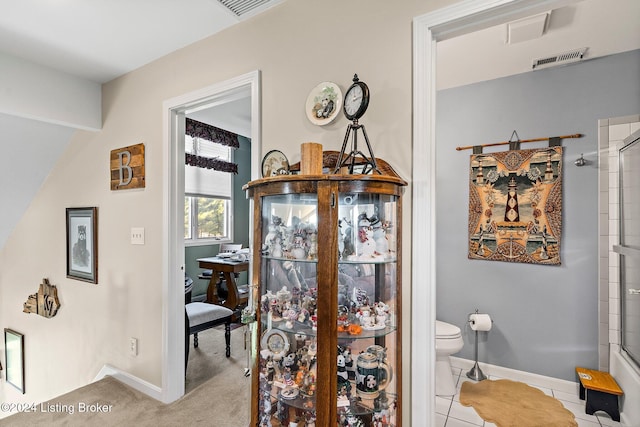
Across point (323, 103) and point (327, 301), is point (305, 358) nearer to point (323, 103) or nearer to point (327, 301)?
point (327, 301)

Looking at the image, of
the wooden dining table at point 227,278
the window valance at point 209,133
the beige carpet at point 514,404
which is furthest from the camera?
the wooden dining table at point 227,278

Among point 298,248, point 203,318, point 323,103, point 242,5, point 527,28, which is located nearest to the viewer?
point 298,248

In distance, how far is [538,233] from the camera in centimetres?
258

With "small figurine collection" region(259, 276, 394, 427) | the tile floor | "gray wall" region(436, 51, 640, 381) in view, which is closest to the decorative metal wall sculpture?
"gray wall" region(436, 51, 640, 381)

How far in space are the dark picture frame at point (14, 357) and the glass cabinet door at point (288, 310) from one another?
3.74 m

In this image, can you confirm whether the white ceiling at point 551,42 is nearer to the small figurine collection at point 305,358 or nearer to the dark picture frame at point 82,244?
the small figurine collection at point 305,358

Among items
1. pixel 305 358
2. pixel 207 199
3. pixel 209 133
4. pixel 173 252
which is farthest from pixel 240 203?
pixel 305 358

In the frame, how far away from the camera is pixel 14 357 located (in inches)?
141

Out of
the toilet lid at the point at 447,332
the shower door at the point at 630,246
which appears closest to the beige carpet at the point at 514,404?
the toilet lid at the point at 447,332

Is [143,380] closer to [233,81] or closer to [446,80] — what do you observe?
[233,81]

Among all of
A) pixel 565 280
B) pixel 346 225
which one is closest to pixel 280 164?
pixel 346 225

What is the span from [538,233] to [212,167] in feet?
12.9

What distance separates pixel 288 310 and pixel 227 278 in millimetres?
3056

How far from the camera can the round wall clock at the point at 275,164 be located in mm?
1584
